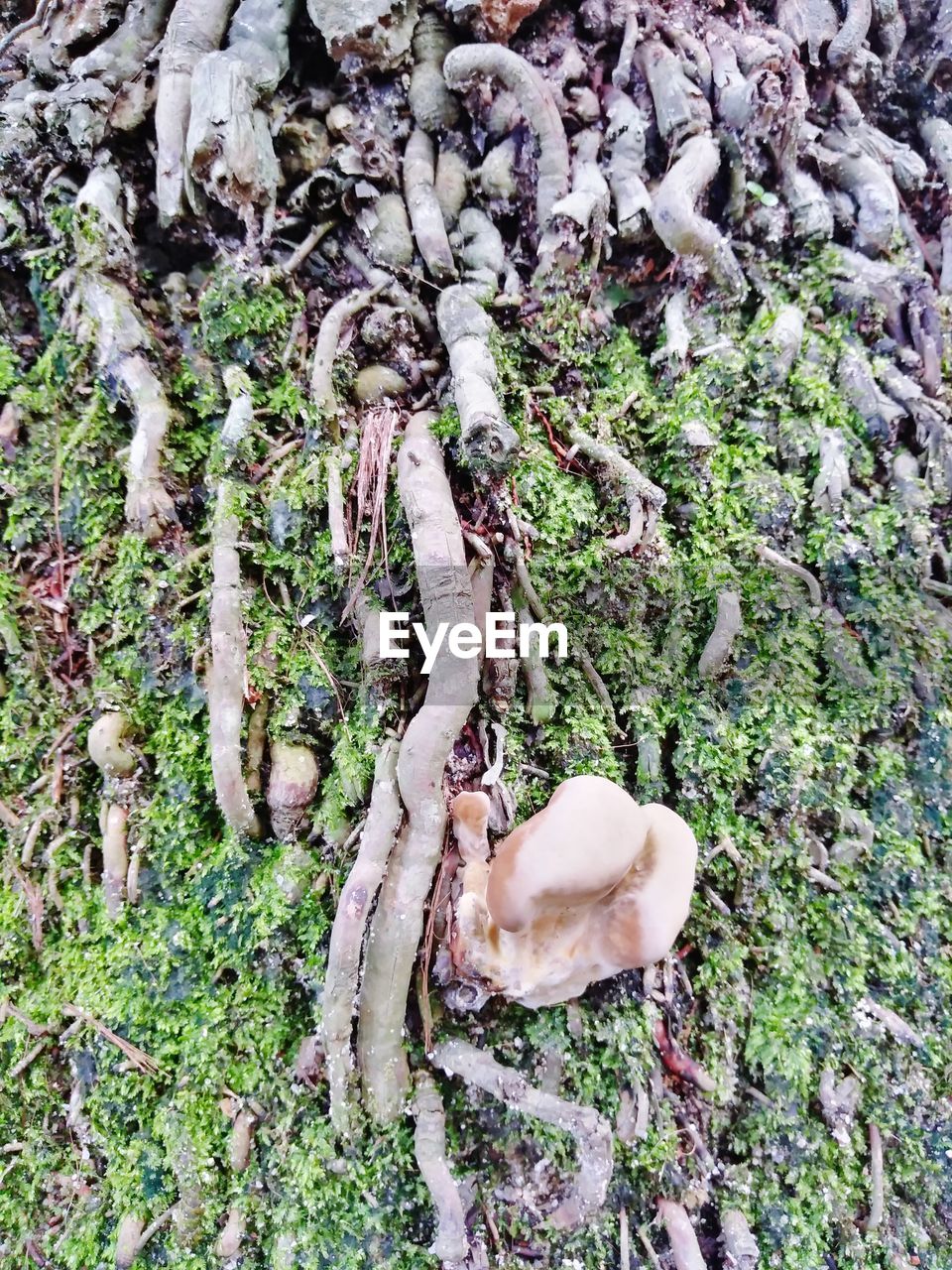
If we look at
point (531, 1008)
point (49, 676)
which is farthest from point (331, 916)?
point (49, 676)

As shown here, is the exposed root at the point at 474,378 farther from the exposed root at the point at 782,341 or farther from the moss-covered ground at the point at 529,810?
the exposed root at the point at 782,341

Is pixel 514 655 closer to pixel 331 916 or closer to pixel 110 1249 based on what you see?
pixel 331 916

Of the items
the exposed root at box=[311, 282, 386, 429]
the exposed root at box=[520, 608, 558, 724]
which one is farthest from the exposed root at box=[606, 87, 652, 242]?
the exposed root at box=[520, 608, 558, 724]

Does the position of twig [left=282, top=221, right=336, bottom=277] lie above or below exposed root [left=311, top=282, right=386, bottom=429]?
above

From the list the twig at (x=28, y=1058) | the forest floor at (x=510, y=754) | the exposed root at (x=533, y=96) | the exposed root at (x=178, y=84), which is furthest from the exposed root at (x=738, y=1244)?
the exposed root at (x=178, y=84)

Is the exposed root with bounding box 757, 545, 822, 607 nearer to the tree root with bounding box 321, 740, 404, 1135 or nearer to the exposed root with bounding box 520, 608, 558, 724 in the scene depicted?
the exposed root with bounding box 520, 608, 558, 724

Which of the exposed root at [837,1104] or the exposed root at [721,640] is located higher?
the exposed root at [721,640]
